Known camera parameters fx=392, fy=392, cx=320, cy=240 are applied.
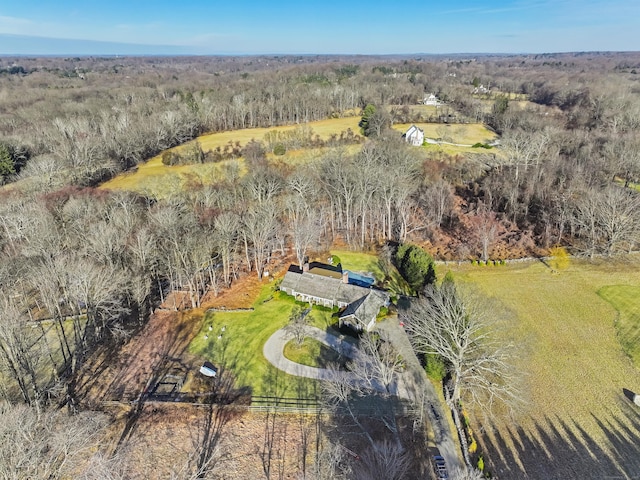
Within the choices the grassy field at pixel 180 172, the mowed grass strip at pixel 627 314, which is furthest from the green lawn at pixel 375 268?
the grassy field at pixel 180 172

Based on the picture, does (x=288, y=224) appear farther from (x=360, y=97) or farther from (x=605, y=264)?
(x=360, y=97)

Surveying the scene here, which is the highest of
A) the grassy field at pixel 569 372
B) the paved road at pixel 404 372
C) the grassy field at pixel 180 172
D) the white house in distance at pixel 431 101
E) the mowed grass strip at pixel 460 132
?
the white house in distance at pixel 431 101

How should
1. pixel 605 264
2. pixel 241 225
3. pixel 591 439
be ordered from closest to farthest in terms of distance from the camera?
pixel 591 439, pixel 605 264, pixel 241 225

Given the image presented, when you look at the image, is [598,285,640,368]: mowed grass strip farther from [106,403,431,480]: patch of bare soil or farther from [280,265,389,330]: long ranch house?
[106,403,431,480]: patch of bare soil

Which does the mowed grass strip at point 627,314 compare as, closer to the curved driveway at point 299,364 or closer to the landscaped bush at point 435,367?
the landscaped bush at point 435,367

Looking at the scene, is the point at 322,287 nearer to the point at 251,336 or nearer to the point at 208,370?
the point at 251,336

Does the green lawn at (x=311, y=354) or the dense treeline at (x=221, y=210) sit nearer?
the green lawn at (x=311, y=354)

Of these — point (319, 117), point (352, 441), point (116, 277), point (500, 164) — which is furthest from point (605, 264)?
point (319, 117)
